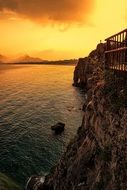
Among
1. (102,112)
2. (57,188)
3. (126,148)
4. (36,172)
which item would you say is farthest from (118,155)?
(36,172)

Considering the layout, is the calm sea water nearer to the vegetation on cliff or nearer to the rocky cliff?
the rocky cliff

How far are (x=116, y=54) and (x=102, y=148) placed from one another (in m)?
6.20

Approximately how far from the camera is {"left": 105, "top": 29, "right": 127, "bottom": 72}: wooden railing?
48.1 ft

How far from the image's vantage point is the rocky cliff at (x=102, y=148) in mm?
12859

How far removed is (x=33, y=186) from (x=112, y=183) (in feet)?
60.0

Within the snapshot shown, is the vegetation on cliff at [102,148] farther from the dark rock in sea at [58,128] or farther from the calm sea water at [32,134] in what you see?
the dark rock in sea at [58,128]

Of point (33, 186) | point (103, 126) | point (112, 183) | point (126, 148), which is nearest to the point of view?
point (126, 148)

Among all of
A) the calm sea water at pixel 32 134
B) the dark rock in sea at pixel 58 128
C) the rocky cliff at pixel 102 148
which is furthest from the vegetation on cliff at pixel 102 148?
the dark rock in sea at pixel 58 128

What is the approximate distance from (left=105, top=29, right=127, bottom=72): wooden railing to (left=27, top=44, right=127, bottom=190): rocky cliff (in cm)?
76

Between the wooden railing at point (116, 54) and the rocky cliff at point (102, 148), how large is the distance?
0.76 metres

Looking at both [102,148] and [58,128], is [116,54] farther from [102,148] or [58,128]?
[58,128]

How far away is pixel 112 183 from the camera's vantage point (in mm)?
12992

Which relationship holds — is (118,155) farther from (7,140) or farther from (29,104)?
(29,104)

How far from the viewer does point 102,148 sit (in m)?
15.7
